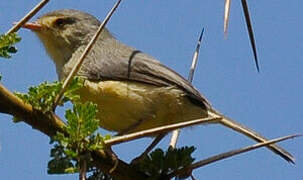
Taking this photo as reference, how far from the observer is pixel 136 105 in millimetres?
3711

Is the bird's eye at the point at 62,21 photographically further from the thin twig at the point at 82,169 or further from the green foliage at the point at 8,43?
the thin twig at the point at 82,169

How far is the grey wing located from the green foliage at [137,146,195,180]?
6.34 ft

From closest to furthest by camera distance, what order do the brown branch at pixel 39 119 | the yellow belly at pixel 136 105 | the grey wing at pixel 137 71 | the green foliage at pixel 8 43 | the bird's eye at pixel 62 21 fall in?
1. the brown branch at pixel 39 119
2. the green foliage at pixel 8 43
3. the yellow belly at pixel 136 105
4. the grey wing at pixel 137 71
5. the bird's eye at pixel 62 21

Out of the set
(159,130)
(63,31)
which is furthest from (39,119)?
(63,31)

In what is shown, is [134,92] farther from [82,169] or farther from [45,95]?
[82,169]

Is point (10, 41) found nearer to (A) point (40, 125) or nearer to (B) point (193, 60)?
(A) point (40, 125)

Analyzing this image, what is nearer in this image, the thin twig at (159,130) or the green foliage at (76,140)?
the thin twig at (159,130)

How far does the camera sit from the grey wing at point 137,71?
386 cm

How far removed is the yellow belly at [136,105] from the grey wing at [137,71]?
5 centimetres

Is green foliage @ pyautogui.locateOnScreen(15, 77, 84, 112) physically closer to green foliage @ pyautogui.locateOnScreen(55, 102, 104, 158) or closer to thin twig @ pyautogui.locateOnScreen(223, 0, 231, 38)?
green foliage @ pyautogui.locateOnScreen(55, 102, 104, 158)

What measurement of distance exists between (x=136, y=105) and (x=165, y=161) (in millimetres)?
1933

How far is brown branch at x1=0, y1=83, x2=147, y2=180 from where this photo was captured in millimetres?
1398

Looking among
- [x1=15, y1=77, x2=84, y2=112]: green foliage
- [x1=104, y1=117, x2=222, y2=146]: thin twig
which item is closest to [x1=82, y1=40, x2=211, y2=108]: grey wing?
[x1=15, y1=77, x2=84, y2=112]: green foliage

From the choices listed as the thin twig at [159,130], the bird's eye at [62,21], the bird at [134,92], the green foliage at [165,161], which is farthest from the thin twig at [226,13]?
the bird's eye at [62,21]
